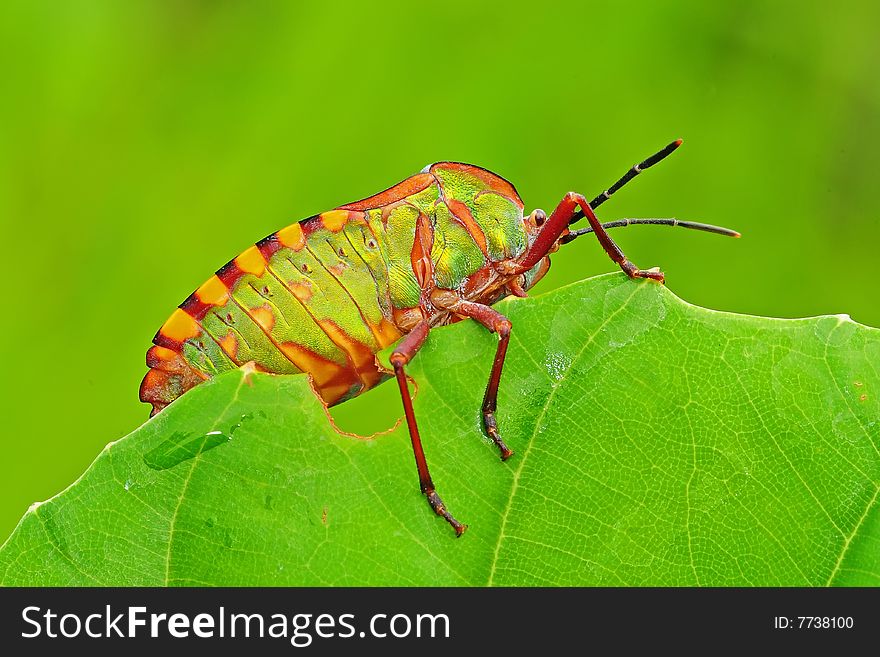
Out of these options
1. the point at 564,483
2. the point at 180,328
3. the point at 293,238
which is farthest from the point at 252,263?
the point at 564,483

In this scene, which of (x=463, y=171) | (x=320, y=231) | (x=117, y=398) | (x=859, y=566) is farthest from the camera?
(x=117, y=398)

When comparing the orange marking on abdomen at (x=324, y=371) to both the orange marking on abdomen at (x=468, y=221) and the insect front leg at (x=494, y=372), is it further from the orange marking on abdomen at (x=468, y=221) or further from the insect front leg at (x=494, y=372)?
the insect front leg at (x=494, y=372)

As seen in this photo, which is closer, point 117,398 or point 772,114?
point 117,398

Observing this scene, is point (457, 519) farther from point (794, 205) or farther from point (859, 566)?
point (794, 205)

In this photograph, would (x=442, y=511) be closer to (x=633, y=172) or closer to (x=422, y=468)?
(x=422, y=468)

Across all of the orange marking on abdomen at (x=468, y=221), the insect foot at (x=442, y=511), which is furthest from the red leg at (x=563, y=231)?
the insect foot at (x=442, y=511)

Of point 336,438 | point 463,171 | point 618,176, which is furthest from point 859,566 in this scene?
point 618,176

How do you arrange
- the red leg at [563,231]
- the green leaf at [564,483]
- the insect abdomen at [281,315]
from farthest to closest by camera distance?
the insect abdomen at [281,315] → the red leg at [563,231] → the green leaf at [564,483]
